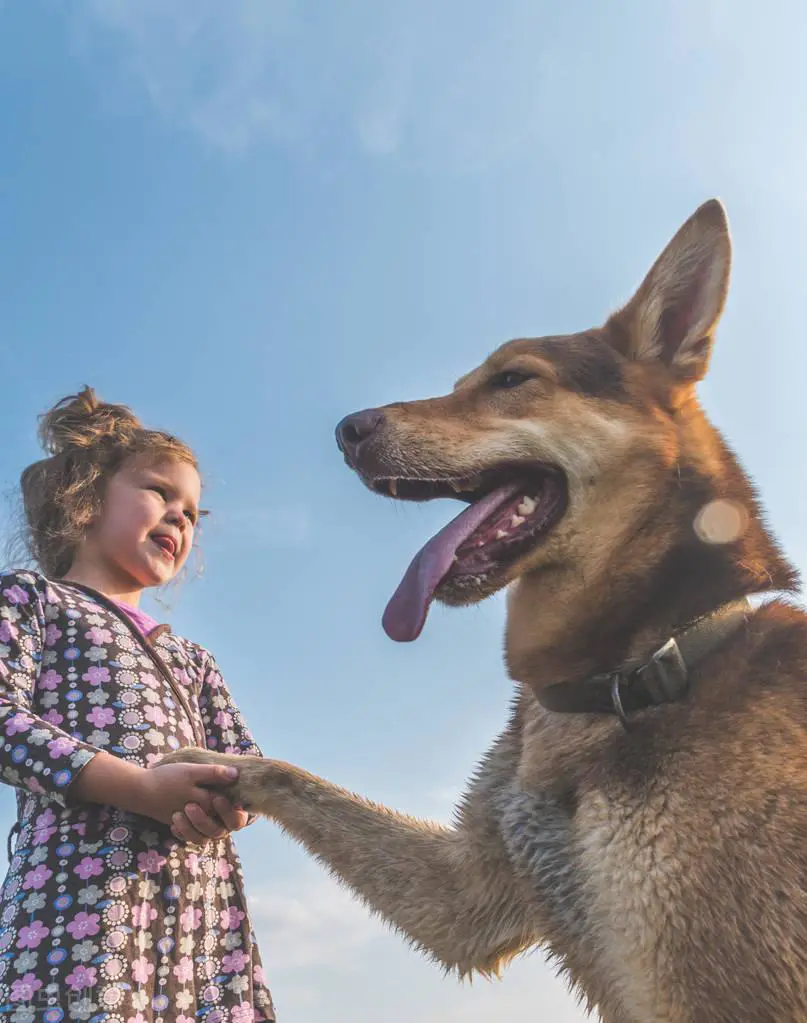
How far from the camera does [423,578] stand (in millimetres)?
3285

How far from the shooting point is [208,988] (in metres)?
3.25

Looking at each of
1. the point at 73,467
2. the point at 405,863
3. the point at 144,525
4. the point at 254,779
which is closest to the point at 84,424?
the point at 73,467

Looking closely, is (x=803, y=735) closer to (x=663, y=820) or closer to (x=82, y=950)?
(x=663, y=820)

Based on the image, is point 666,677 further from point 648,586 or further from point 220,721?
point 220,721

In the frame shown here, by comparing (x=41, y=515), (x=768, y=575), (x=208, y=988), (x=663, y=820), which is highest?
(x=41, y=515)

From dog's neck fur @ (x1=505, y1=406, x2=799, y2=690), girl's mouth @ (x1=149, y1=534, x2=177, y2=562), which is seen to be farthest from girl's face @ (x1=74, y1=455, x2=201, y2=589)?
dog's neck fur @ (x1=505, y1=406, x2=799, y2=690)

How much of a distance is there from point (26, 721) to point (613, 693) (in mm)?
1995

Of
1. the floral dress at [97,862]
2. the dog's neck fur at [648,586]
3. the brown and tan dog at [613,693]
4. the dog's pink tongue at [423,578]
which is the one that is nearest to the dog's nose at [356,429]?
the brown and tan dog at [613,693]

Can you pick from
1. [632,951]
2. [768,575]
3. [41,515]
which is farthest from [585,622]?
[41,515]

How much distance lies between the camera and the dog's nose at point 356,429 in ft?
11.8

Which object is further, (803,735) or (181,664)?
(181,664)

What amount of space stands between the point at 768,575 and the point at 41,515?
328 centimetres

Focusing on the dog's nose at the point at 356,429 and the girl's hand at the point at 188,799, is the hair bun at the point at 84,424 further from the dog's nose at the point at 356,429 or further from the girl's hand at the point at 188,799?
the girl's hand at the point at 188,799

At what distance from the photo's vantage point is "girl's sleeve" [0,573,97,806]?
2.98 m
